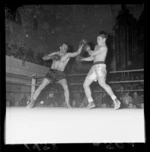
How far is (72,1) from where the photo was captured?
9.04 ft

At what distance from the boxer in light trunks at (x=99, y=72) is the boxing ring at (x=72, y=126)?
131mm

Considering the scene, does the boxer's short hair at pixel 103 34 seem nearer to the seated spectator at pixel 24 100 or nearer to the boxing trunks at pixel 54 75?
the boxing trunks at pixel 54 75

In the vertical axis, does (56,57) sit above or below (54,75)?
above

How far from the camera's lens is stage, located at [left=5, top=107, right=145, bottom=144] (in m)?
2.66

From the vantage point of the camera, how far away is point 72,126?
2674 millimetres

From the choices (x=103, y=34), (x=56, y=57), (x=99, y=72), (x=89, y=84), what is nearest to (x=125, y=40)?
(x=103, y=34)

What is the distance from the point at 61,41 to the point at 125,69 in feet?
2.10

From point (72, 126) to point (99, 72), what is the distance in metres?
→ 0.55

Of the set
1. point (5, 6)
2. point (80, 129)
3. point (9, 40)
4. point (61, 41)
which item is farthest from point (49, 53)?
point (80, 129)

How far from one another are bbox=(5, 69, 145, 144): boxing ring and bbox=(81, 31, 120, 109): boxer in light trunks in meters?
0.13

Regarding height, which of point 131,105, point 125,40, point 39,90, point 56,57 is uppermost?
point 125,40

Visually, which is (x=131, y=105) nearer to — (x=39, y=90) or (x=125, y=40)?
(x=125, y=40)

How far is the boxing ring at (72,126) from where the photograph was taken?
266cm

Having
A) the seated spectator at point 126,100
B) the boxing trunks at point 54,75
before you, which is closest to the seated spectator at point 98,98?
the seated spectator at point 126,100
